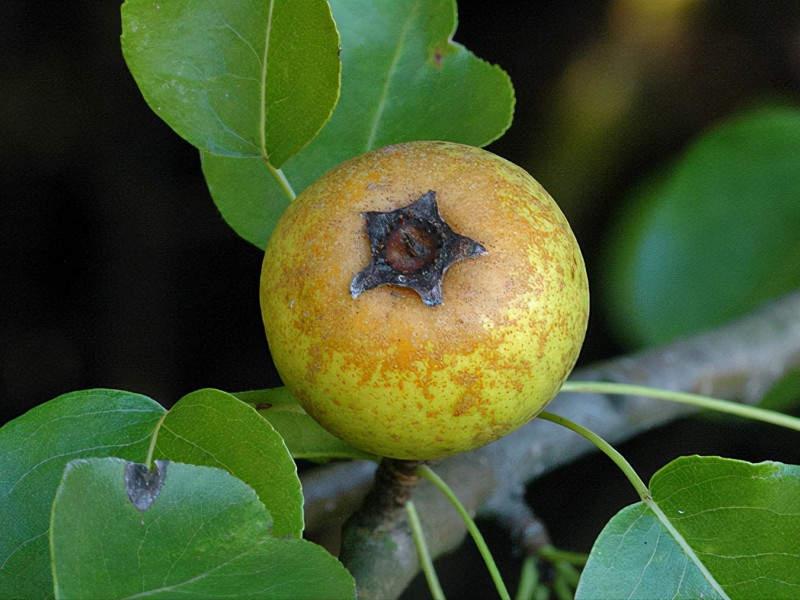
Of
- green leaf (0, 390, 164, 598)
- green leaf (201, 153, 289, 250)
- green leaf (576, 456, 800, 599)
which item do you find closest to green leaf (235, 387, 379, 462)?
green leaf (0, 390, 164, 598)

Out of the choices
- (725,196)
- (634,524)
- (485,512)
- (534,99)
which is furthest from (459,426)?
(534,99)

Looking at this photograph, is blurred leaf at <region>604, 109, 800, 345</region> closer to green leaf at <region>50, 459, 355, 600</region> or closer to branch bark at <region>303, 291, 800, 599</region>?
branch bark at <region>303, 291, 800, 599</region>

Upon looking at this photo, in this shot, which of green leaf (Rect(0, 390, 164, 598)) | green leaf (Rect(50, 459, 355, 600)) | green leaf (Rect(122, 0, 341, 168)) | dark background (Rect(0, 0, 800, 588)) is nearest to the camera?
green leaf (Rect(50, 459, 355, 600))

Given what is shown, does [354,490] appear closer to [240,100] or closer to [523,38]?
[240,100]

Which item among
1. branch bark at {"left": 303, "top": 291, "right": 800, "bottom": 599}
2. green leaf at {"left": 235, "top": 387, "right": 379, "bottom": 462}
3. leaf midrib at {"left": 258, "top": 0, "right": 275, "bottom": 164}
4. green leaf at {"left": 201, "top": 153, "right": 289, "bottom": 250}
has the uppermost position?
leaf midrib at {"left": 258, "top": 0, "right": 275, "bottom": 164}

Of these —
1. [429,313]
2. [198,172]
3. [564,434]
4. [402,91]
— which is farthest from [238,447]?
[198,172]

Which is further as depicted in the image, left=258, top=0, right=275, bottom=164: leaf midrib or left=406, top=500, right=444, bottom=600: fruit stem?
left=406, top=500, right=444, bottom=600: fruit stem

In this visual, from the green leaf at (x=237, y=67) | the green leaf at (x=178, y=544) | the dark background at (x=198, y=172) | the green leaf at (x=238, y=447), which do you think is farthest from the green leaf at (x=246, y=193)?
the dark background at (x=198, y=172)

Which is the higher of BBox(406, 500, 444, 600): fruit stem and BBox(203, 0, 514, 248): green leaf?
BBox(203, 0, 514, 248): green leaf
